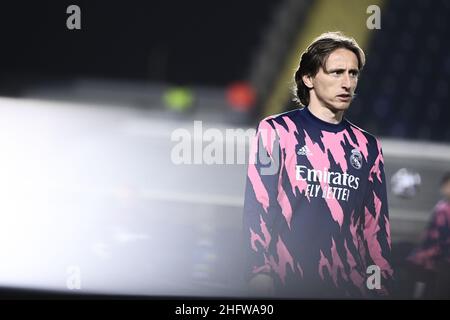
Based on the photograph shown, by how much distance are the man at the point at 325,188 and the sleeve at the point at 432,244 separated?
0.27m

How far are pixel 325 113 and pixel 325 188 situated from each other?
0.84 feet

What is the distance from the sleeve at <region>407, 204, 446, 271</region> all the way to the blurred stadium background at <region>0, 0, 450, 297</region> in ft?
0.14

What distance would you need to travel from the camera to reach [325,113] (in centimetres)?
325

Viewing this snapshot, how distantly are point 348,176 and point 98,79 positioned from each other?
5.34 ft

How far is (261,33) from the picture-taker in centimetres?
614

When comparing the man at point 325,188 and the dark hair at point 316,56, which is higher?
the dark hair at point 316,56

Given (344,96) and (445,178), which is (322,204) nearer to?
(344,96)

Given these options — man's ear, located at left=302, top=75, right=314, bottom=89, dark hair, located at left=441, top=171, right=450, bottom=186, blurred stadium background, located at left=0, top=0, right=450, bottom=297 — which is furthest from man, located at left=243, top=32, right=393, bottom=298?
dark hair, located at left=441, top=171, right=450, bottom=186

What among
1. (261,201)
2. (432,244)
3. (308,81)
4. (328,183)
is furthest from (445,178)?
(261,201)

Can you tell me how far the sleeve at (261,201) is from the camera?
9.70 ft

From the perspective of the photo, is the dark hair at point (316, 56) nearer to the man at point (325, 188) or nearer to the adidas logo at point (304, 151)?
the man at point (325, 188)

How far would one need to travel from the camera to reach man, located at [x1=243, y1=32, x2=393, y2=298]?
124 inches

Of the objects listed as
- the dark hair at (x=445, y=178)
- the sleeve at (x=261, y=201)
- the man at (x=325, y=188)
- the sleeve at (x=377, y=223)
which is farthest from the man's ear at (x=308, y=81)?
the dark hair at (x=445, y=178)
